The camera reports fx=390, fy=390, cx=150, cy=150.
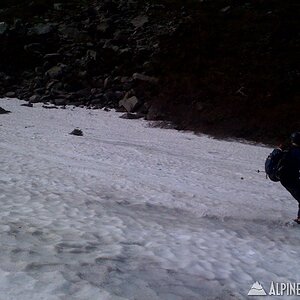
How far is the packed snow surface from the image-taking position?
4500 mm

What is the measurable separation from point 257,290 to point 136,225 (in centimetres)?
268

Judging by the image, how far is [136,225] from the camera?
6.92 meters

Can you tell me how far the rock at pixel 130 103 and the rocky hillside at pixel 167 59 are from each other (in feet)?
0.32

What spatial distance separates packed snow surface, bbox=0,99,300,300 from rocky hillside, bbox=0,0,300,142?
9320 mm

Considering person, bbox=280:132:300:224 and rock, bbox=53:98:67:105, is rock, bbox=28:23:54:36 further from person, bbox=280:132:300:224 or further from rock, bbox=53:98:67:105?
person, bbox=280:132:300:224

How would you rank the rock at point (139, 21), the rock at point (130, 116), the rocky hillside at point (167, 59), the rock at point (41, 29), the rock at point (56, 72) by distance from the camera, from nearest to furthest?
the rocky hillside at point (167, 59), the rock at point (130, 116), the rock at point (56, 72), the rock at point (139, 21), the rock at point (41, 29)

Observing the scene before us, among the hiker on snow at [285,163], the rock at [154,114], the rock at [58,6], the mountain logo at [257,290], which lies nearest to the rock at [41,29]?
the rock at [58,6]

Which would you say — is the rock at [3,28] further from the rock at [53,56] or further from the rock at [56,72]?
the rock at [56,72]

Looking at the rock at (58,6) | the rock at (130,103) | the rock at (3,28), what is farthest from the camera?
the rock at (58,6)

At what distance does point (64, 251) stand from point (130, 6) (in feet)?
139

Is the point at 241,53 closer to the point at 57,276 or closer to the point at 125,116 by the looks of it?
the point at 125,116

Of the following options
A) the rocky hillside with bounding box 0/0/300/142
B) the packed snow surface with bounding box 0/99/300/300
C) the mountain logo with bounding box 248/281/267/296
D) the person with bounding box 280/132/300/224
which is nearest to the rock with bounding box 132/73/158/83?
the rocky hillside with bounding box 0/0/300/142

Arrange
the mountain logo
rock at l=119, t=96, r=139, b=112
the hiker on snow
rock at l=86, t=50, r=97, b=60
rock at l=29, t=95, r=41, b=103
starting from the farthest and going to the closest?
rock at l=86, t=50, r=97, b=60 < rock at l=29, t=95, r=41, b=103 < rock at l=119, t=96, r=139, b=112 < the hiker on snow < the mountain logo

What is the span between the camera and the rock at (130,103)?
90.4 feet
